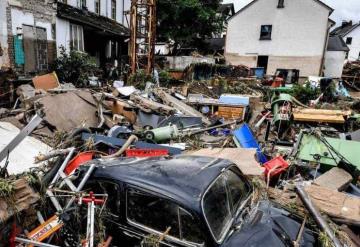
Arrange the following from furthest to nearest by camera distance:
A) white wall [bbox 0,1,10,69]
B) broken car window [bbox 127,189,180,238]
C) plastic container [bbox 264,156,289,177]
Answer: white wall [bbox 0,1,10,69] < plastic container [bbox 264,156,289,177] < broken car window [bbox 127,189,180,238]

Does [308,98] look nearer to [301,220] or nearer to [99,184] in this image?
[301,220]

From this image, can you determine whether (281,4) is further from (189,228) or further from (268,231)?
(189,228)

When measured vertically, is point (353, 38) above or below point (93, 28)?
above

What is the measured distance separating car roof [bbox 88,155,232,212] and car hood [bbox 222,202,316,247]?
573mm

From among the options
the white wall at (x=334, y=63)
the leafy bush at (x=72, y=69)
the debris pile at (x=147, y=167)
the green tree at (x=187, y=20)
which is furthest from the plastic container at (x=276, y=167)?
the white wall at (x=334, y=63)

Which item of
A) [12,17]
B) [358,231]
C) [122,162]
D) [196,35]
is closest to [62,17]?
[12,17]

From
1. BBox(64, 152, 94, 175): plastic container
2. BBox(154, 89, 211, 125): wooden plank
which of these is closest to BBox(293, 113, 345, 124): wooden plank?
BBox(154, 89, 211, 125): wooden plank

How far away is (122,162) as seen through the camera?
13.5 feet

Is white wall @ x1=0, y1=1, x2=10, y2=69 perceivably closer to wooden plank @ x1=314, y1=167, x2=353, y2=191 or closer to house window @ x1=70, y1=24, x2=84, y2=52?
house window @ x1=70, y1=24, x2=84, y2=52

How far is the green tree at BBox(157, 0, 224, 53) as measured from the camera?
28859 millimetres

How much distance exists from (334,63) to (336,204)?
28.1 meters

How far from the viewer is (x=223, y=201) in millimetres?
3371

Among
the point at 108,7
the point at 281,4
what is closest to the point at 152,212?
the point at 108,7

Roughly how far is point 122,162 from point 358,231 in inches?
136
